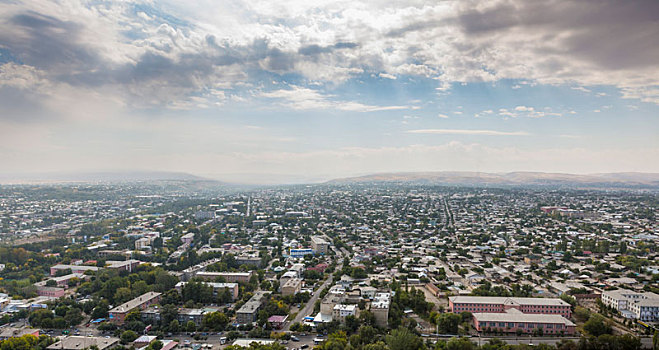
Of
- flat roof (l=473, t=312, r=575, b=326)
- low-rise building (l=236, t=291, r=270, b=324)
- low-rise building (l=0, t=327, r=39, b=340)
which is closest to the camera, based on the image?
low-rise building (l=0, t=327, r=39, b=340)

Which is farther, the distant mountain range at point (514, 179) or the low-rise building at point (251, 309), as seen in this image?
the distant mountain range at point (514, 179)

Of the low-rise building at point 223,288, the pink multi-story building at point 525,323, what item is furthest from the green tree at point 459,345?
the low-rise building at point 223,288

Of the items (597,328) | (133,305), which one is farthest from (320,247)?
(597,328)

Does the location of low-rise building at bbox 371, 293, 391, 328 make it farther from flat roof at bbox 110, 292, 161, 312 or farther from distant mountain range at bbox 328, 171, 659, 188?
distant mountain range at bbox 328, 171, 659, 188

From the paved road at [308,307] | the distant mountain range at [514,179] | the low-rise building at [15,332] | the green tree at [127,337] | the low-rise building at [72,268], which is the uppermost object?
the distant mountain range at [514,179]

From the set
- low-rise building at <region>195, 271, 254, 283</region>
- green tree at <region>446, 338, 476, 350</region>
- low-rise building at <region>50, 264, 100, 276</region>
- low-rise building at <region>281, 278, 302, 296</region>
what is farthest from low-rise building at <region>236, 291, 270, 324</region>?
low-rise building at <region>50, 264, 100, 276</region>

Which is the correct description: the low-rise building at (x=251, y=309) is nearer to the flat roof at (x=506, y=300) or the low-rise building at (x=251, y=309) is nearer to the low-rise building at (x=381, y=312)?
the low-rise building at (x=381, y=312)

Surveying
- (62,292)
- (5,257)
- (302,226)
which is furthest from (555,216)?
(5,257)

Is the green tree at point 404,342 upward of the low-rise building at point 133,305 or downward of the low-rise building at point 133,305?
upward
